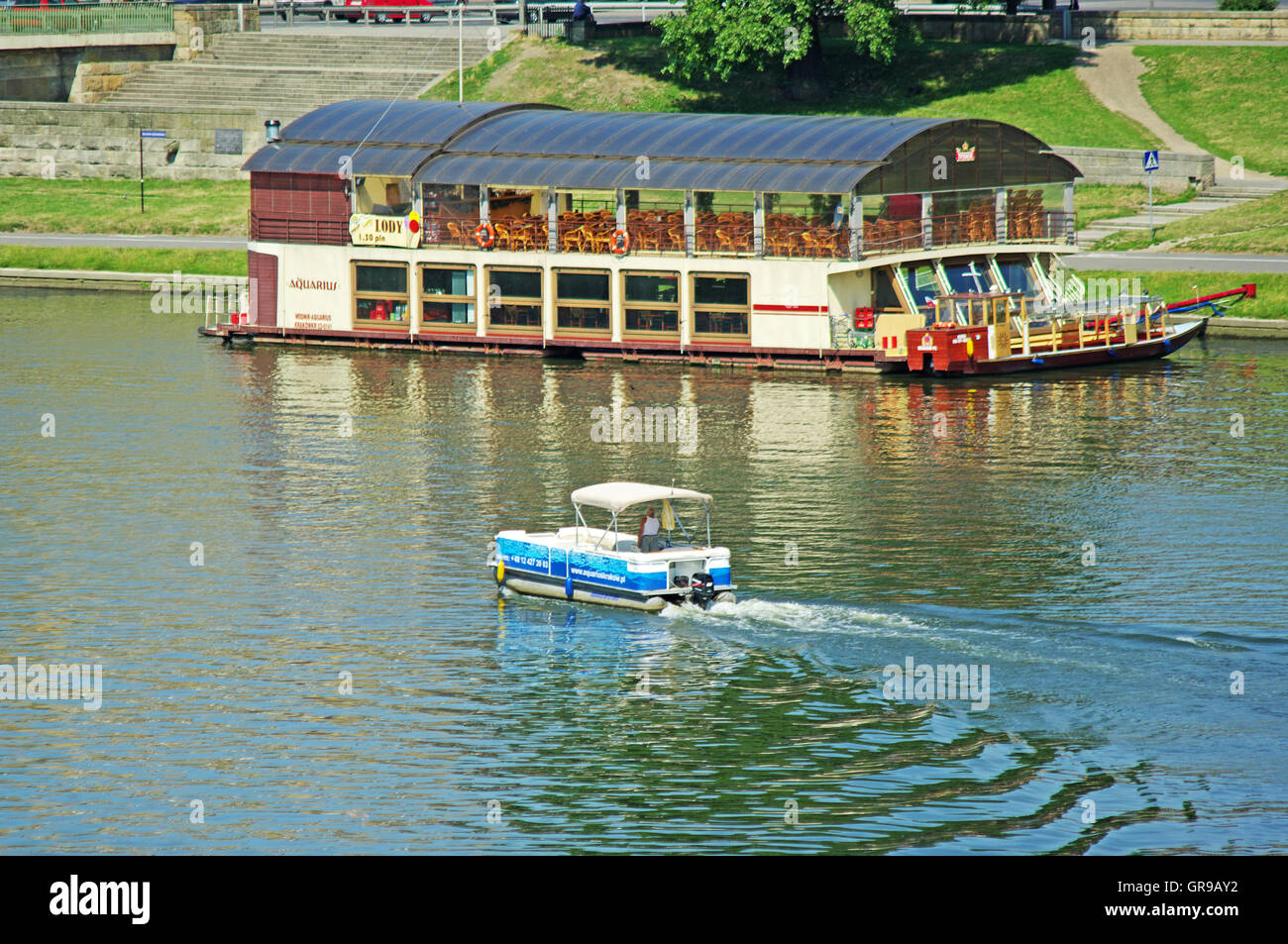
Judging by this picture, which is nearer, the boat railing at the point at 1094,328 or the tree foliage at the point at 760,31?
the boat railing at the point at 1094,328

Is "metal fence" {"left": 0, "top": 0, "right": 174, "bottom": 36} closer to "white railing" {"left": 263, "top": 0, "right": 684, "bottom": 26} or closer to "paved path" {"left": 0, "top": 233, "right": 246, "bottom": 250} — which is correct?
"white railing" {"left": 263, "top": 0, "right": 684, "bottom": 26}

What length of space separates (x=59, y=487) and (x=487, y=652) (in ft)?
68.8

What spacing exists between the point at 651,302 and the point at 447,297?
10.1 meters

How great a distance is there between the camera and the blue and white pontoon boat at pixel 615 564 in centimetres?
4059

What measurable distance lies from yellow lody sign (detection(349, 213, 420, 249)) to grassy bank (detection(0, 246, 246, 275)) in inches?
622

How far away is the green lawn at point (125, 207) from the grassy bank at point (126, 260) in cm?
558

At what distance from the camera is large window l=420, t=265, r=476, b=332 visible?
82250 millimetres

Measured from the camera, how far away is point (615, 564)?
135 feet

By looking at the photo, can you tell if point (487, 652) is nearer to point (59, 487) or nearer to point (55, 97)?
point (59, 487)

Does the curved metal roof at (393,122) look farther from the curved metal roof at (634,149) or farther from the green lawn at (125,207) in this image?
the green lawn at (125,207)

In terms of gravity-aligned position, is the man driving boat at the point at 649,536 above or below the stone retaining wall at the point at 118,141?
below

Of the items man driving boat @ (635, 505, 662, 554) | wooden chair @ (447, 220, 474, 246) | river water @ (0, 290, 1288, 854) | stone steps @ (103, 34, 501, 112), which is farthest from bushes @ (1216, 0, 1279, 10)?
man driving boat @ (635, 505, 662, 554)

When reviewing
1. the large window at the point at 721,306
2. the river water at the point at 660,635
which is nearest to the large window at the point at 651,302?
the large window at the point at 721,306

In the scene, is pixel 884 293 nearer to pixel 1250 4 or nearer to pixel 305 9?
pixel 1250 4
